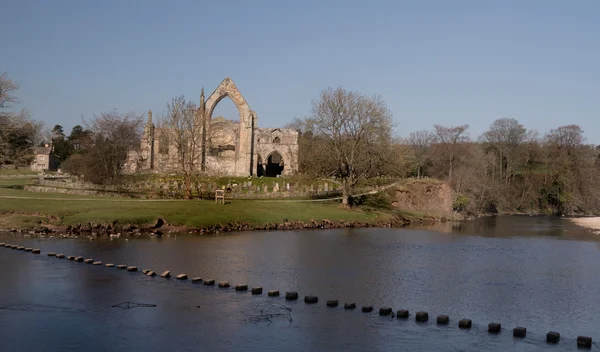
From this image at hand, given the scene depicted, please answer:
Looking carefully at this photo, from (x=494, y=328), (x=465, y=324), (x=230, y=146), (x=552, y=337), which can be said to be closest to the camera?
(x=552, y=337)

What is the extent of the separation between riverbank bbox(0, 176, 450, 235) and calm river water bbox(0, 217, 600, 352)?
3616mm

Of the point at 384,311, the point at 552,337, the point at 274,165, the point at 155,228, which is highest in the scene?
the point at 274,165

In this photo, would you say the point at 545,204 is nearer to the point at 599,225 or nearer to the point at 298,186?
the point at 599,225

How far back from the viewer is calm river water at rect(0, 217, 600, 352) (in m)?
16.8

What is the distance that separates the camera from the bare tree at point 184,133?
54.2m

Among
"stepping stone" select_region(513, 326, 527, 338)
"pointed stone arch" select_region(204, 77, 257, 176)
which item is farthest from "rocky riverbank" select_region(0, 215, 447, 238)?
"pointed stone arch" select_region(204, 77, 257, 176)

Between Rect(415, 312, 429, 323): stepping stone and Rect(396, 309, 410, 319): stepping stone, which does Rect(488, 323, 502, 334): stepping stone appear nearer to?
Rect(415, 312, 429, 323): stepping stone

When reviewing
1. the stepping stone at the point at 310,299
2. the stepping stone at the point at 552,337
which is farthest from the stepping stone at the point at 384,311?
the stepping stone at the point at 552,337

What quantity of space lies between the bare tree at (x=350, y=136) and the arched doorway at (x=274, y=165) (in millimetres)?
43558

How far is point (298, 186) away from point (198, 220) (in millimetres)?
24782

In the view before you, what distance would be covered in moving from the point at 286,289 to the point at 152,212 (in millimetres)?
20982

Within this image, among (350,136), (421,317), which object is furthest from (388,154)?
(421,317)

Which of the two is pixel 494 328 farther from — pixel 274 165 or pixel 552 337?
pixel 274 165

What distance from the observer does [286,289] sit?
23.2 meters
